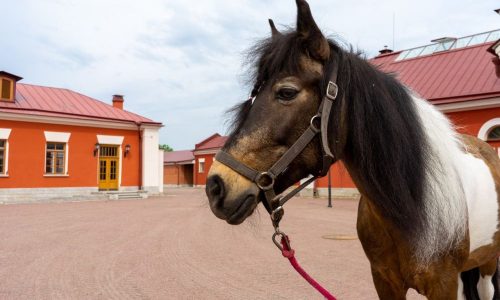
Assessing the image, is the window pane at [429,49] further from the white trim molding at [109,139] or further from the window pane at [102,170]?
the window pane at [102,170]

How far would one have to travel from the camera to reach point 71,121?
912 inches

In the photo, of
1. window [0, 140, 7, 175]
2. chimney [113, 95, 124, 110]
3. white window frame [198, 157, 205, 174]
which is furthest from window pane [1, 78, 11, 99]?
white window frame [198, 157, 205, 174]

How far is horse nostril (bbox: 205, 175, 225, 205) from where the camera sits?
5.83ft

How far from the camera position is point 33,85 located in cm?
2647

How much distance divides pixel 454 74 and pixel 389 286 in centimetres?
2180

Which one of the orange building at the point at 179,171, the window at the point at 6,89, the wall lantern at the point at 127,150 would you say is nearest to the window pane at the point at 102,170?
the wall lantern at the point at 127,150

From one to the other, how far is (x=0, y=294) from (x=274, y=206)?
4.68 metres

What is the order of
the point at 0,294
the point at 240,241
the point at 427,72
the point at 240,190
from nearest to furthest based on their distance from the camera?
the point at 240,190 → the point at 0,294 → the point at 240,241 → the point at 427,72

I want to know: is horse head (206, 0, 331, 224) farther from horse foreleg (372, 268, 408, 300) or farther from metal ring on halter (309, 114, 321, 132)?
horse foreleg (372, 268, 408, 300)

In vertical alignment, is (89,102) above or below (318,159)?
above

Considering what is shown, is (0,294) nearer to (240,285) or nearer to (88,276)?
(88,276)

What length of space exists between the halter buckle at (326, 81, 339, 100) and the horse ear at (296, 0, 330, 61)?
5.7 inches

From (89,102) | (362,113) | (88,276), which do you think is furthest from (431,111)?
(89,102)

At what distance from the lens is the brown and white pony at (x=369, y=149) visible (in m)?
1.84
